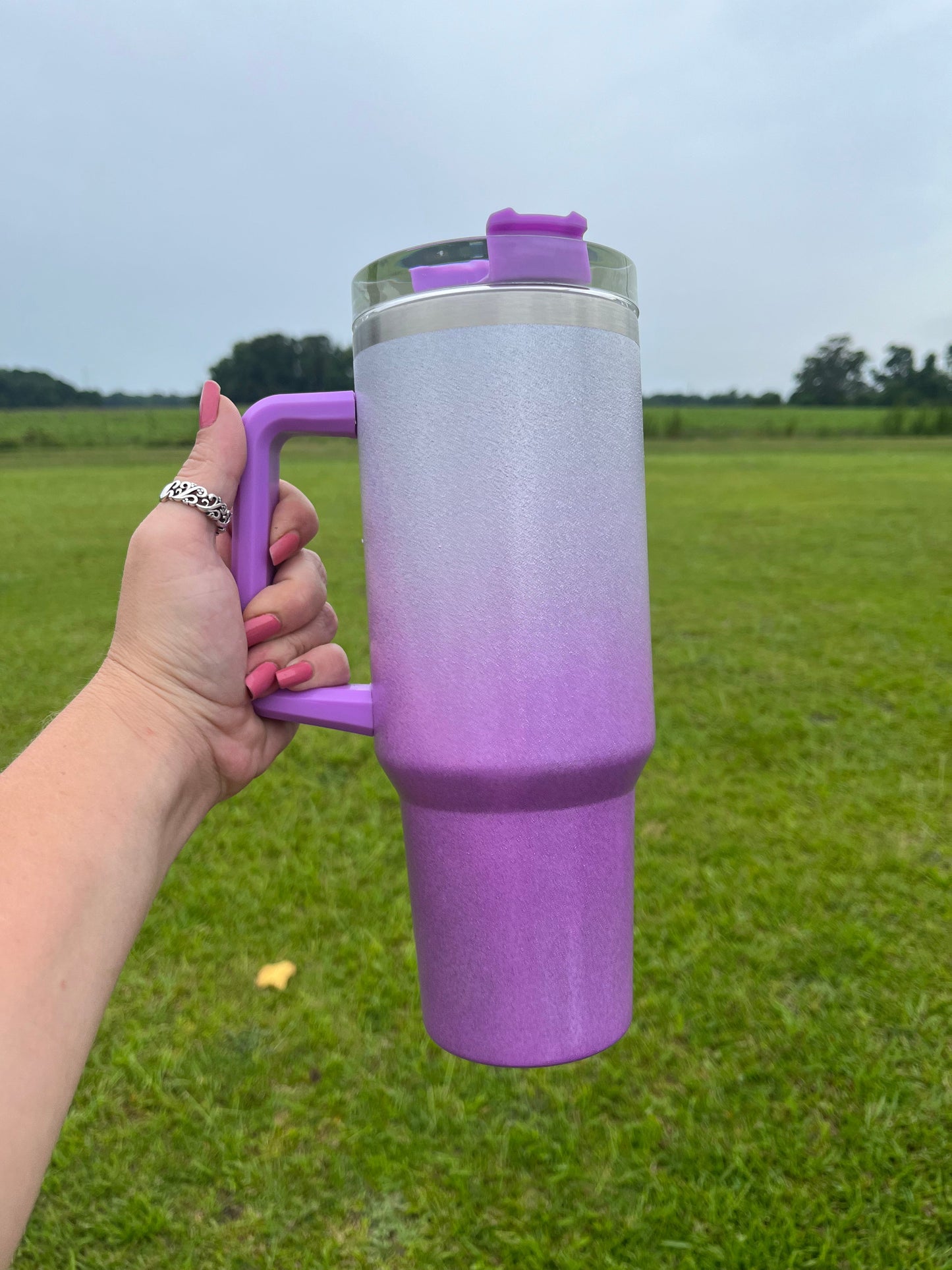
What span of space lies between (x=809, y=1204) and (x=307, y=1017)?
1.27 metres

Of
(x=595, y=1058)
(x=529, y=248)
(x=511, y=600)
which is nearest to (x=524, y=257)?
(x=529, y=248)

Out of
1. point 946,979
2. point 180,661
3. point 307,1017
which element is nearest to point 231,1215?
point 307,1017

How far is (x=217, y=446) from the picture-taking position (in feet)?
3.92

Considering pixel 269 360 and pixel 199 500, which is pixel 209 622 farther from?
pixel 269 360

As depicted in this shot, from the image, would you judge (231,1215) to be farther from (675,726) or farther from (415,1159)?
(675,726)

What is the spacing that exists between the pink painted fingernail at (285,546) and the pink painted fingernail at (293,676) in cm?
16

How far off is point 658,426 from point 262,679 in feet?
99.0

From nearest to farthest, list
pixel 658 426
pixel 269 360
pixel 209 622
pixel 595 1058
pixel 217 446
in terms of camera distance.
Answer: pixel 217 446 < pixel 209 622 < pixel 595 1058 < pixel 269 360 < pixel 658 426

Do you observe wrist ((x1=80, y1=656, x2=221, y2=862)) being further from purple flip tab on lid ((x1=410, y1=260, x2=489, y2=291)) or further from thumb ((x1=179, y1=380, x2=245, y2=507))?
purple flip tab on lid ((x1=410, y1=260, x2=489, y2=291))

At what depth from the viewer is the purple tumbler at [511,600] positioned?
952mm

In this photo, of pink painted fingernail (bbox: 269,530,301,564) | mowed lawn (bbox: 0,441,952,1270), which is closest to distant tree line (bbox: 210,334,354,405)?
mowed lawn (bbox: 0,441,952,1270)

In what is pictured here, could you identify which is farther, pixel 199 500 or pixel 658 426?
pixel 658 426

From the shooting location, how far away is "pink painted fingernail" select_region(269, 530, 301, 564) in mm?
1301

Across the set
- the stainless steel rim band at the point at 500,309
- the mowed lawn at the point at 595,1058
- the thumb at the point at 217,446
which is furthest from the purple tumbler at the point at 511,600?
the mowed lawn at the point at 595,1058
